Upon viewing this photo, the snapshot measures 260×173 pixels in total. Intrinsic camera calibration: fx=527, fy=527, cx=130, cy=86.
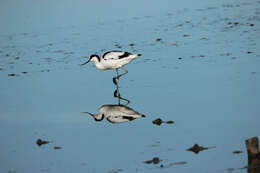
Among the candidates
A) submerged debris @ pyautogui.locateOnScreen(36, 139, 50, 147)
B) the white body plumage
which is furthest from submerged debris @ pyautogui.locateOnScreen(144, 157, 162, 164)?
the white body plumage

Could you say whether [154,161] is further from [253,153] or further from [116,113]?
[116,113]

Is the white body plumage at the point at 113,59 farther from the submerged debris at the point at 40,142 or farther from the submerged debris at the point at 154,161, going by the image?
the submerged debris at the point at 154,161

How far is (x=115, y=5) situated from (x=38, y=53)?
1158 cm

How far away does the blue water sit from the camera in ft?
27.5

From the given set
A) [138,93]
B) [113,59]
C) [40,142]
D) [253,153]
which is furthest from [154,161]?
[113,59]

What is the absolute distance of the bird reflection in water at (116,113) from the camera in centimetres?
1044

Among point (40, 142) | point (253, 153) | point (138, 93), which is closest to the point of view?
point (253, 153)

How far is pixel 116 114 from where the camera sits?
35.6 feet

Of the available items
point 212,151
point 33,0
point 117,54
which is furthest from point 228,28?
point 33,0

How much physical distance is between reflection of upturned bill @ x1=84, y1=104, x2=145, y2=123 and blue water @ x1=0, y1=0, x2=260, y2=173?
7.0 inches

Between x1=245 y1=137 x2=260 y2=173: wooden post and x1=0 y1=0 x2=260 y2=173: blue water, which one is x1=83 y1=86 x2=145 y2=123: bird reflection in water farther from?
x1=245 y1=137 x2=260 y2=173: wooden post

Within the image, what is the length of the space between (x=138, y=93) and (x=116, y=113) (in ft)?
4.37

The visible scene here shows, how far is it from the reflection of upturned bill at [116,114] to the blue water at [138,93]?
0.18 m

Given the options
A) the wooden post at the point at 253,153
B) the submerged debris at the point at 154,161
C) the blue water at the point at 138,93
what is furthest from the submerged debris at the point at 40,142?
the wooden post at the point at 253,153
